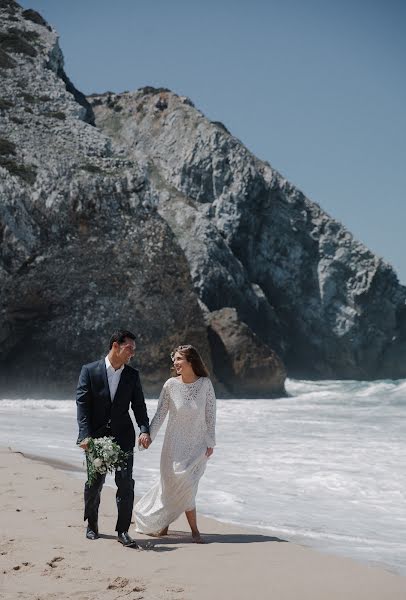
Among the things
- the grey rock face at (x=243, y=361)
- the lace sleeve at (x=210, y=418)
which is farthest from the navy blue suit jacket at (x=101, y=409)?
the grey rock face at (x=243, y=361)

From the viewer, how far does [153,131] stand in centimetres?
5188

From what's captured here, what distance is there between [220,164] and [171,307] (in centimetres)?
2269

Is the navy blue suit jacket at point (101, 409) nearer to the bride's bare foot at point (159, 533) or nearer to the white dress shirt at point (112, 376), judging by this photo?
the white dress shirt at point (112, 376)

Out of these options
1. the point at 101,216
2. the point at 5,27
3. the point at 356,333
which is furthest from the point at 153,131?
the point at 101,216

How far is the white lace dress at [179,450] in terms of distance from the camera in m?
5.74

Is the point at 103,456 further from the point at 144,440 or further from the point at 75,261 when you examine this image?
the point at 75,261

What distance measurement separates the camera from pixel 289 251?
48.7 meters

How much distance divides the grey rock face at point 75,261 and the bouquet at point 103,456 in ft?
65.4

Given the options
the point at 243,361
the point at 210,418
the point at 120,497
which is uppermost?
the point at 243,361

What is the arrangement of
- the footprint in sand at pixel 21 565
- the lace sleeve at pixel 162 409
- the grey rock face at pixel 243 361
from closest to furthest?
A: the footprint in sand at pixel 21 565 → the lace sleeve at pixel 162 409 → the grey rock face at pixel 243 361

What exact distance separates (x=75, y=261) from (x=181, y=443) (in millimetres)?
20795

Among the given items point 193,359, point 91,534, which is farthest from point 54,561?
point 193,359

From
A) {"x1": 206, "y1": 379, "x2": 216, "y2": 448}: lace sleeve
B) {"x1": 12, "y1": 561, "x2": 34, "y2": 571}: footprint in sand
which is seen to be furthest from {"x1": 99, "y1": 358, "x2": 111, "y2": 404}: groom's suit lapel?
{"x1": 12, "y1": 561, "x2": 34, "y2": 571}: footprint in sand

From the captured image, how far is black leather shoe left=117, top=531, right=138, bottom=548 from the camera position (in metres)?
5.25
